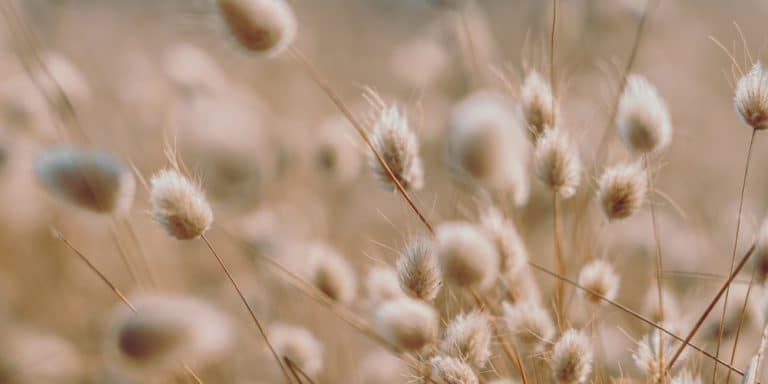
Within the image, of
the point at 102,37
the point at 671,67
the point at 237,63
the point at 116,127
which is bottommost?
the point at 116,127

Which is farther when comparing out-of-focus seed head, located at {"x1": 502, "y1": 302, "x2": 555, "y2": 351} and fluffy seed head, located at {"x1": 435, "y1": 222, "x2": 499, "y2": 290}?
out-of-focus seed head, located at {"x1": 502, "y1": 302, "x2": 555, "y2": 351}

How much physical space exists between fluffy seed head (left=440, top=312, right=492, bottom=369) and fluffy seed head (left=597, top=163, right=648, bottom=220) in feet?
0.59

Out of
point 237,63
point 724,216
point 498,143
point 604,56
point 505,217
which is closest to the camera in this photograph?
point 498,143

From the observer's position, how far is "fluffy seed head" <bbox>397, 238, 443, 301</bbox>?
61 cm

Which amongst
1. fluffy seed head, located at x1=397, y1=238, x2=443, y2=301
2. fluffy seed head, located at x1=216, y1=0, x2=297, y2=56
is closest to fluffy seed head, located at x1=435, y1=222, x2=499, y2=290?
fluffy seed head, located at x1=397, y1=238, x2=443, y2=301

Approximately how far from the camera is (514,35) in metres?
3.36

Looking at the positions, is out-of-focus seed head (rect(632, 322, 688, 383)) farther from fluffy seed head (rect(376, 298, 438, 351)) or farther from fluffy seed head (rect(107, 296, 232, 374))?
fluffy seed head (rect(107, 296, 232, 374))

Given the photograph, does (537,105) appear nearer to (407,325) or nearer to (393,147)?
(393,147)

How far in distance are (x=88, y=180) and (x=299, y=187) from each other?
93 cm

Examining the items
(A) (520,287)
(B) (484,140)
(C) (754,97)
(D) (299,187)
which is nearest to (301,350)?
(A) (520,287)

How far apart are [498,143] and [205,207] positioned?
27 cm

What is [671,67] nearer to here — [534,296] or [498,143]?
[534,296]

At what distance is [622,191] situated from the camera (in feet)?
2.25

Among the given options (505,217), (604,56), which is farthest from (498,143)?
(604,56)
